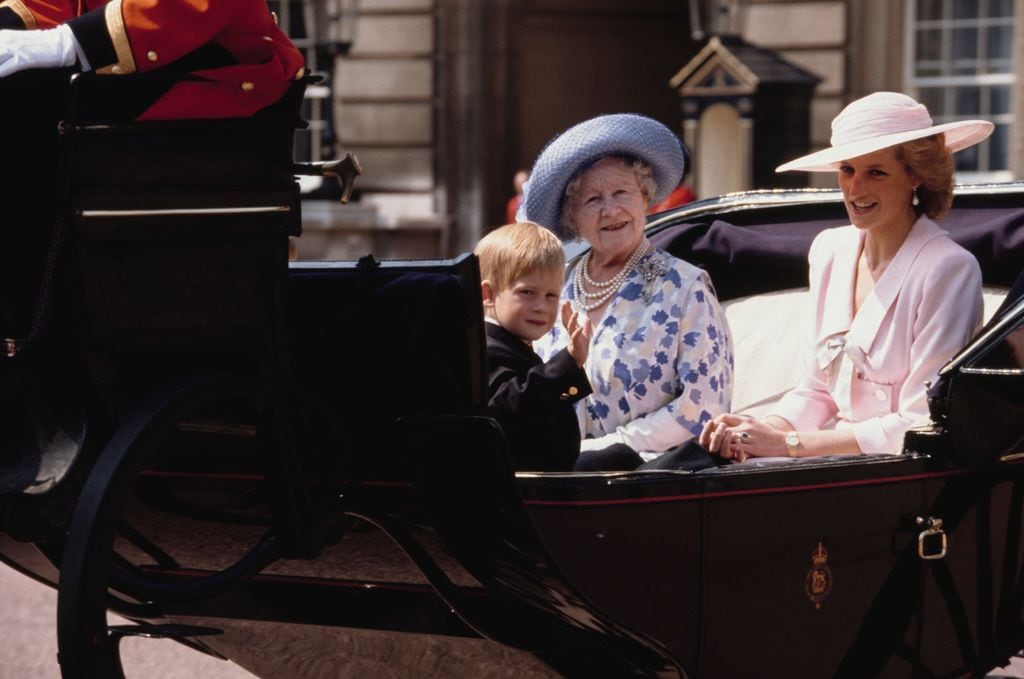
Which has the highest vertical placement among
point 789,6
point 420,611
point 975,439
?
point 789,6

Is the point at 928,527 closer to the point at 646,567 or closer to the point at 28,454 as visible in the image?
the point at 646,567

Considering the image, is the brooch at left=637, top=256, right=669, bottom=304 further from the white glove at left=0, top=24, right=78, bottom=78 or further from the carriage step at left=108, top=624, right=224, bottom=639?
the white glove at left=0, top=24, right=78, bottom=78

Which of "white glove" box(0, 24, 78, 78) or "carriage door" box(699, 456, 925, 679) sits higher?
"white glove" box(0, 24, 78, 78)

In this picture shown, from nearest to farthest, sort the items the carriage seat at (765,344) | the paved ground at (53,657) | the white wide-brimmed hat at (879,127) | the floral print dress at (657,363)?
the white wide-brimmed hat at (879,127) → the floral print dress at (657,363) → the carriage seat at (765,344) → the paved ground at (53,657)

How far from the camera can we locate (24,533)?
91.1 inches

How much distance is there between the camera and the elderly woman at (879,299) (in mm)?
3162

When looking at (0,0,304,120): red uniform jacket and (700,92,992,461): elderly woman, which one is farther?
(700,92,992,461): elderly woman

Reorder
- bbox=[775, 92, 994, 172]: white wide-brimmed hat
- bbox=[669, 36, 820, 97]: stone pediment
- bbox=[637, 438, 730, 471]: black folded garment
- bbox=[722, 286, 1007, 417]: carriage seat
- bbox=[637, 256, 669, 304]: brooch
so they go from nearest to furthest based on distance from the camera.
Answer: bbox=[637, 438, 730, 471]: black folded garment, bbox=[775, 92, 994, 172]: white wide-brimmed hat, bbox=[637, 256, 669, 304]: brooch, bbox=[722, 286, 1007, 417]: carriage seat, bbox=[669, 36, 820, 97]: stone pediment

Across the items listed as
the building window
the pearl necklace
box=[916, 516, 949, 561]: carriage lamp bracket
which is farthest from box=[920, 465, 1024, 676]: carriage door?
the building window

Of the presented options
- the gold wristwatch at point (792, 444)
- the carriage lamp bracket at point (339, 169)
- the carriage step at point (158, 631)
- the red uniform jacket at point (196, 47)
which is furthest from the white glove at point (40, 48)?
the gold wristwatch at point (792, 444)

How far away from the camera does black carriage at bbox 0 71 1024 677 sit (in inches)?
89.1

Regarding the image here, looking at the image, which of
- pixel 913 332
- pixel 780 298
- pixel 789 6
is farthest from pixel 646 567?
pixel 789 6

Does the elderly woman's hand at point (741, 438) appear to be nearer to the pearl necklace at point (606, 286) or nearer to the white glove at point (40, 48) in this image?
the pearl necklace at point (606, 286)

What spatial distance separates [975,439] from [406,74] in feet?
37.2
